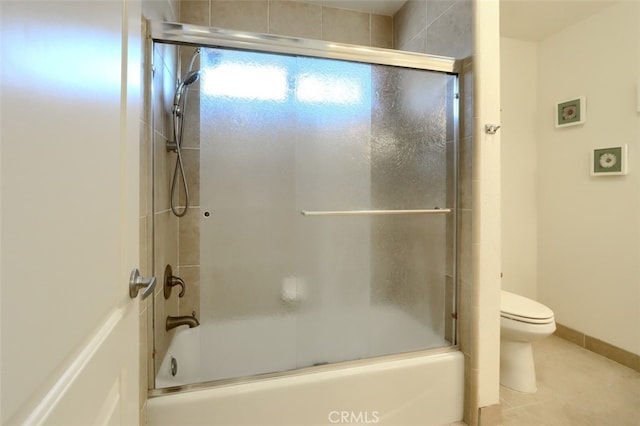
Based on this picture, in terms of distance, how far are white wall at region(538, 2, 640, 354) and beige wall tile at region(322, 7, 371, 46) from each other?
5.30 feet

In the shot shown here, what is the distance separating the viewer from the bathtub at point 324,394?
1268mm

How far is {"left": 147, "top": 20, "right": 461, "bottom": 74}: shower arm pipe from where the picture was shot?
4.26ft

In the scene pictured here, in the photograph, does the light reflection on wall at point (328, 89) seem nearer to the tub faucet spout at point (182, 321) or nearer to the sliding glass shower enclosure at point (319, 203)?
the sliding glass shower enclosure at point (319, 203)

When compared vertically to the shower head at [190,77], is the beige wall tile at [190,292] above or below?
below

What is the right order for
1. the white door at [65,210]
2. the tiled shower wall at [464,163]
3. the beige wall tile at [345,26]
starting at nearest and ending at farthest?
the white door at [65,210] < the tiled shower wall at [464,163] < the beige wall tile at [345,26]

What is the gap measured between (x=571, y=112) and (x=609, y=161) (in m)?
0.49

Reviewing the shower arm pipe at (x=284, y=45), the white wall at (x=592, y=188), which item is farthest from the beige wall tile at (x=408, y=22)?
the white wall at (x=592, y=188)

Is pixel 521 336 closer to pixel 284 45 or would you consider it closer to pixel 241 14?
pixel 284 45

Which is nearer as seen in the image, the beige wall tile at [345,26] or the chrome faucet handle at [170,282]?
the chrome faucet handle at [170,282]

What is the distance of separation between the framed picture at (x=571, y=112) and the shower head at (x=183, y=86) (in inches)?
108

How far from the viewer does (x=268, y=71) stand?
4.88ft

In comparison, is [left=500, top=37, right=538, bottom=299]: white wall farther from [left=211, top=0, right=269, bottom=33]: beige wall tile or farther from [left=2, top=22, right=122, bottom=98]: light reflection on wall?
[left=2, top=22, right=122, bottom=98]: light reflection on wall

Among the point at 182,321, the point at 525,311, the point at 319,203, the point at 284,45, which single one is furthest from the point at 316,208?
the point at 525,311

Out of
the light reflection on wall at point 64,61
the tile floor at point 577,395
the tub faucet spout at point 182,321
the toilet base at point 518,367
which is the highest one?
the light reflection on wall at point 64,61
